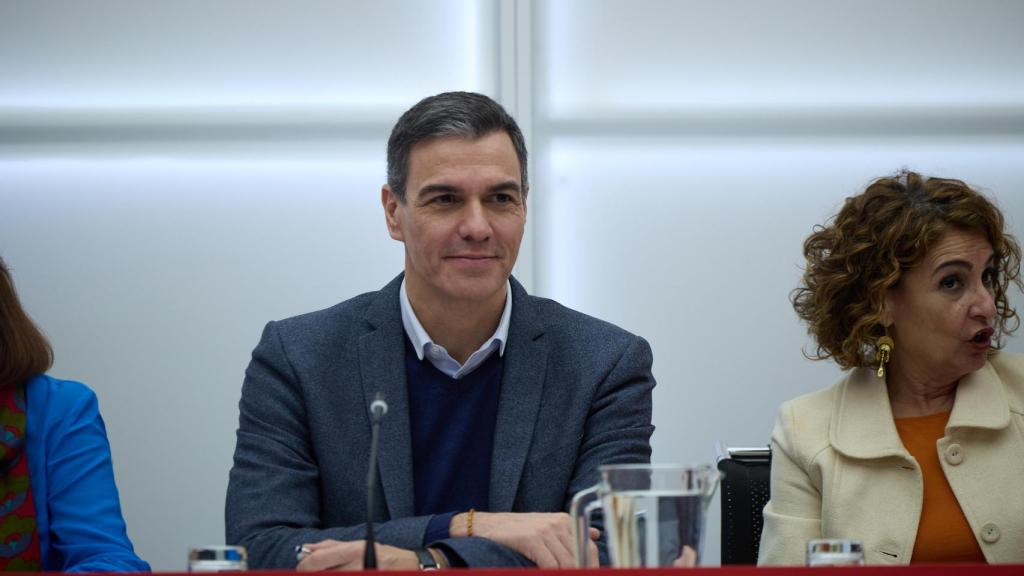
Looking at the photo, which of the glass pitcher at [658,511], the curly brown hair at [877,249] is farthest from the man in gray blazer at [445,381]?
the glass pitcher at [658,511]

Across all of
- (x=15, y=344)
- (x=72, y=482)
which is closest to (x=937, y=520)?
(x=72, y=482)

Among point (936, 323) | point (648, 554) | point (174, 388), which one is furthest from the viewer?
point (174, 388)

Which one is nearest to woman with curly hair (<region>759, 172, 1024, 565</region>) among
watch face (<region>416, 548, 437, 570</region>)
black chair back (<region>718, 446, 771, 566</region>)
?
black chair back (<region>718, 446, 771, 566</region>)

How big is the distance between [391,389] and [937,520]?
39.8 inches

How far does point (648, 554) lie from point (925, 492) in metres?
1.21

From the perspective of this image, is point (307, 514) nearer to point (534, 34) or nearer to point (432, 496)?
point (432, 496)

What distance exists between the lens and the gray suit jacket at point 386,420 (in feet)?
6.85

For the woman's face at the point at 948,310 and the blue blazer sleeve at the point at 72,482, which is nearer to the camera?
the blue blazer sleeve at the point at 72,482

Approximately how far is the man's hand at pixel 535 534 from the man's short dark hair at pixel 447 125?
0.70 meters

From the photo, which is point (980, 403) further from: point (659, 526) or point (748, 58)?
point (748, 58)

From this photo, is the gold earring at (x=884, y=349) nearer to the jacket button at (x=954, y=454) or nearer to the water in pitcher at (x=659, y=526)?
the jacket button at (x=954, y=454)

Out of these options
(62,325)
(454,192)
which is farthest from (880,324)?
(62,325)

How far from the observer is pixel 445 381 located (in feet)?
7.31

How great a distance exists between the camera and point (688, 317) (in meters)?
3.39
